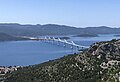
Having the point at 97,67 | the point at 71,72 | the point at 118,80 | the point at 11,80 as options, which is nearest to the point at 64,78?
the point at 71,72

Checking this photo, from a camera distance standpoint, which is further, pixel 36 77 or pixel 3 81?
pixel 3 81

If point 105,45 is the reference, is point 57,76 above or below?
below

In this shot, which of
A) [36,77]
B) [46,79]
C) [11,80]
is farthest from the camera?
[11,80]

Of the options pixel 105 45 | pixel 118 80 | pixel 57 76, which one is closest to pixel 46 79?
pixel 57 76

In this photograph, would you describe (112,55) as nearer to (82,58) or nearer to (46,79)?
(82,58)

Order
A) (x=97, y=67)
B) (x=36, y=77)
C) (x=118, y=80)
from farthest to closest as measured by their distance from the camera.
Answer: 1. (x=36, y=77)
2. (x=97, y=67)
3. (x=118, y=80)

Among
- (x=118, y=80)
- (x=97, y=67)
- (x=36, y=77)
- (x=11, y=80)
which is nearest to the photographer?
(x=118, y=80)

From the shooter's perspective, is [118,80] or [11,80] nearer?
[118,80]

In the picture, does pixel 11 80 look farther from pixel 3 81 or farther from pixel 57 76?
pixel 57 76

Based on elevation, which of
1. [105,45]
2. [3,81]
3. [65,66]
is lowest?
[3,81]
